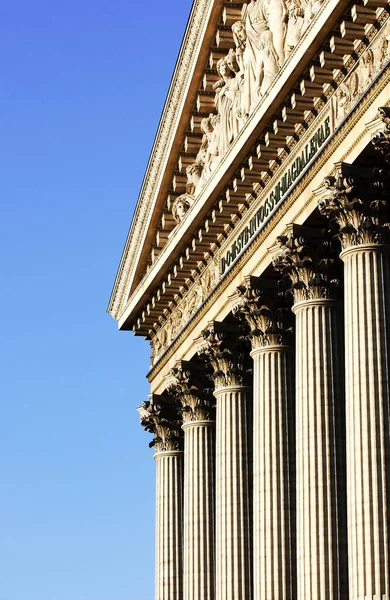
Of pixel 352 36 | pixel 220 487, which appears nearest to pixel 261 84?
pixel 352 36

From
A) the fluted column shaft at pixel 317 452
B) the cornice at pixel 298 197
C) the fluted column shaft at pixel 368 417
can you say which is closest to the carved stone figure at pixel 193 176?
the cornice at pixel 298 197

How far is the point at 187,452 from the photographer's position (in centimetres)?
6469

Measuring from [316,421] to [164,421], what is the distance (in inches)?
766

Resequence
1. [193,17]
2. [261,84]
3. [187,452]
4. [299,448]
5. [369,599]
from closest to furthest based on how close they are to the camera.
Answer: [369,599] < [299,448] < [261,84] < [193,17] < [187,452]

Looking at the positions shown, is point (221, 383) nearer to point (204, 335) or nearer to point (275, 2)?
point (204, 335)

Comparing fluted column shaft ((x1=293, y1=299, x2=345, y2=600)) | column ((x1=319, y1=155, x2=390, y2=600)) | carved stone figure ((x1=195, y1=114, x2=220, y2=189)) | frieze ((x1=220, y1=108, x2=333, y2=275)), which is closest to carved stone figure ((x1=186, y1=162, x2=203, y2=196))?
carved stone figure ((x1=195, y1=114, x2=220, y2=189))

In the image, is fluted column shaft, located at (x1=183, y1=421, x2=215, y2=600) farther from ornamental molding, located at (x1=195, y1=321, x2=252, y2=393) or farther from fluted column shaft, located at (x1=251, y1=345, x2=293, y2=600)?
fluted column shaft, located at (x1=251, y1=345, x2=293, y2=600)

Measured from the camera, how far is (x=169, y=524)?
68.3 m

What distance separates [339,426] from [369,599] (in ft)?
23.1

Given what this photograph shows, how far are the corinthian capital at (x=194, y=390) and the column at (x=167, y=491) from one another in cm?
387

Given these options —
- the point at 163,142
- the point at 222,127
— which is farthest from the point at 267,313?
the point at 163,142

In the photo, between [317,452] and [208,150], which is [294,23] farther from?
[317,452]

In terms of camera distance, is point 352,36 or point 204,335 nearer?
point 352,36

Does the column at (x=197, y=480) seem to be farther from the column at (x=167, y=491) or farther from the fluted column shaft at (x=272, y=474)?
the fluted column shaft at (x=272, y=474)
